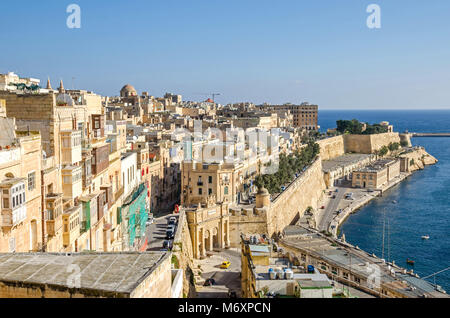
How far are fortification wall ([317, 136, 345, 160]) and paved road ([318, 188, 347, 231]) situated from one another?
13735 mm

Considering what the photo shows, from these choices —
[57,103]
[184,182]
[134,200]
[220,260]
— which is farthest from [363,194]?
[57,103]

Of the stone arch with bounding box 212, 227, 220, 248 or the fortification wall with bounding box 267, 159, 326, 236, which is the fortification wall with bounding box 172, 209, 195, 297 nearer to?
the stone arch with bounding box 212, 227, 220, 248

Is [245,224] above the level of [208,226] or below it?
below

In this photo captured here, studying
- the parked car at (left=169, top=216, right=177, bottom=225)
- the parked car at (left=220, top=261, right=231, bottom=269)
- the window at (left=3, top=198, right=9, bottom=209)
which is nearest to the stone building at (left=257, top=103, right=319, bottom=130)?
the parked car at (left=169, top=216, right=177, bottom=225)

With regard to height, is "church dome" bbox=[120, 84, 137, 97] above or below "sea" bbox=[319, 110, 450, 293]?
above

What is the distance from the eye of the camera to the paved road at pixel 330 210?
3559 cm

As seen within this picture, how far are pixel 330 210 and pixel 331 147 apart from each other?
2814cm

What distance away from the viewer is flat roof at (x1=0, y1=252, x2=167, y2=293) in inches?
245

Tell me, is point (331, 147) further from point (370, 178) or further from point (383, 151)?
point (370, 178)

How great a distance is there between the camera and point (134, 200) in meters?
17.9

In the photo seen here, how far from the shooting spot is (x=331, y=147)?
68.0 meters

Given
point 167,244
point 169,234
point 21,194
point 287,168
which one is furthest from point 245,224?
point 21,194

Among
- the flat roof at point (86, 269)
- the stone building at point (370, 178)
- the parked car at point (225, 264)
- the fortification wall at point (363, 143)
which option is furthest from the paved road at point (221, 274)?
the fortification wall at point (363, 143)
